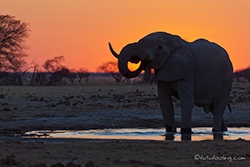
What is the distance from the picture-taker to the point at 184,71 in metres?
11.9

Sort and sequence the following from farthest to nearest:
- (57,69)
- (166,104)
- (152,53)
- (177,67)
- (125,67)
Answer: (57,69) < (166,104) < (177,67) < (152,53) < (125,67)

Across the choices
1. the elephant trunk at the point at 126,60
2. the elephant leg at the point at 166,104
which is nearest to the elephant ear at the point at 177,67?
the elephant leg at the point at 166,104

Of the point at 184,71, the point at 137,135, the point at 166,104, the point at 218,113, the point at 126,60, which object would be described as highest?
the point at 126,60

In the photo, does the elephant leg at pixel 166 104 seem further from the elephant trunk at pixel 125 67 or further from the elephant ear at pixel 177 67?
the elephant trunk at pixel 125 67

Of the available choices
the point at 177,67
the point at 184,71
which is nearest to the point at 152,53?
the point at 177,67

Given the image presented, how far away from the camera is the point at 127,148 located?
9.01 m

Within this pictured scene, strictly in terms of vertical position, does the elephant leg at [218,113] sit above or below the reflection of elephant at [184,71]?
below

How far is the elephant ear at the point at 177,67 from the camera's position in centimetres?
1183

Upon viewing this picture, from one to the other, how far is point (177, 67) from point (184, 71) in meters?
0.18

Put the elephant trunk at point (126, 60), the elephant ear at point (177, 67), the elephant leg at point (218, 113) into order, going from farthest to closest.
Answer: the elephant leg at point (218, 113) < the elephant ear at point (177, 67) < the elephant trunk at point (126, 60)

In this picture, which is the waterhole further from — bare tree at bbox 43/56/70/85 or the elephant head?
bare tree at bbox 43/56/70/85

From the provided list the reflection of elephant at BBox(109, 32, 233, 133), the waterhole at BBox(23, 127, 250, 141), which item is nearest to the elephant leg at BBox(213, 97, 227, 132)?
the reflection of elephant at BBox(109, 32, 233, 133)

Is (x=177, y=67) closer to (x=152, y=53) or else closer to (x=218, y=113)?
(x=152, y=53)

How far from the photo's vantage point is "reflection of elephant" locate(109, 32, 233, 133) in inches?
456
